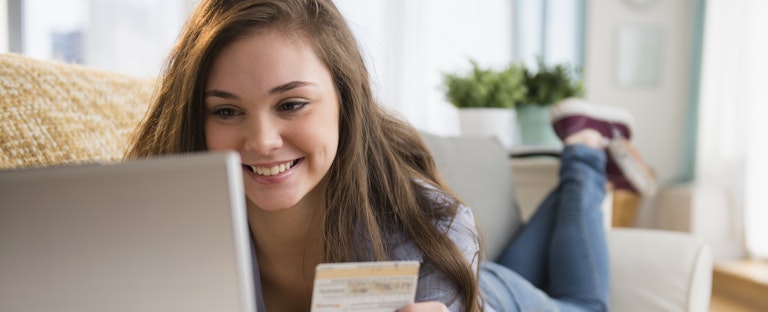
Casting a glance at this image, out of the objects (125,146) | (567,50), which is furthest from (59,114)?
(567,50)

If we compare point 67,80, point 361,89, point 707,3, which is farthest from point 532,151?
point 707,3

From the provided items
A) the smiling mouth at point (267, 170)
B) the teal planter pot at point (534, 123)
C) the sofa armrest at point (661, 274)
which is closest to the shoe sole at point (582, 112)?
the teal planter pot at point (534, 123)

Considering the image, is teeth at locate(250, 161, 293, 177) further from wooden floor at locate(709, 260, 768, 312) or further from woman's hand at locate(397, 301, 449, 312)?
wooden floor at locate(709, 260, 768, 312)

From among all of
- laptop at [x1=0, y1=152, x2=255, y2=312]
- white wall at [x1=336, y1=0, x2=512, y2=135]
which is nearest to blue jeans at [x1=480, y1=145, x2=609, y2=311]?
laptop at [x1=0, y1=152, x2=255, y2=312]

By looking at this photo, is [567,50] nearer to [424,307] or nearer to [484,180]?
[484,180]

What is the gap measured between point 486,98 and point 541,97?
9.3 inches

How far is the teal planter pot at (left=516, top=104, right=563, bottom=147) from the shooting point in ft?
7.59

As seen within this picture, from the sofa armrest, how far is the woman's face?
0.83m

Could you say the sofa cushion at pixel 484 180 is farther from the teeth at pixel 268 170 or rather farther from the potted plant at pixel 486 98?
the teeth at pixel 268 170

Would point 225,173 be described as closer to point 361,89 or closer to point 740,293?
point 361,89

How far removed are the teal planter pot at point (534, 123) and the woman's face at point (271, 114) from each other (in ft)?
5.19

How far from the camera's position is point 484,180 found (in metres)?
1.60

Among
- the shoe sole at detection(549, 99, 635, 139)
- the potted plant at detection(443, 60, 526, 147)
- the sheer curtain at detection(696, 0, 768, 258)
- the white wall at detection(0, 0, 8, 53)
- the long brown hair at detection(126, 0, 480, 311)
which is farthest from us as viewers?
the sheer curtain at detection(696, 0, 768, 258)

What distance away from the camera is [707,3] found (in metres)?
3.69
